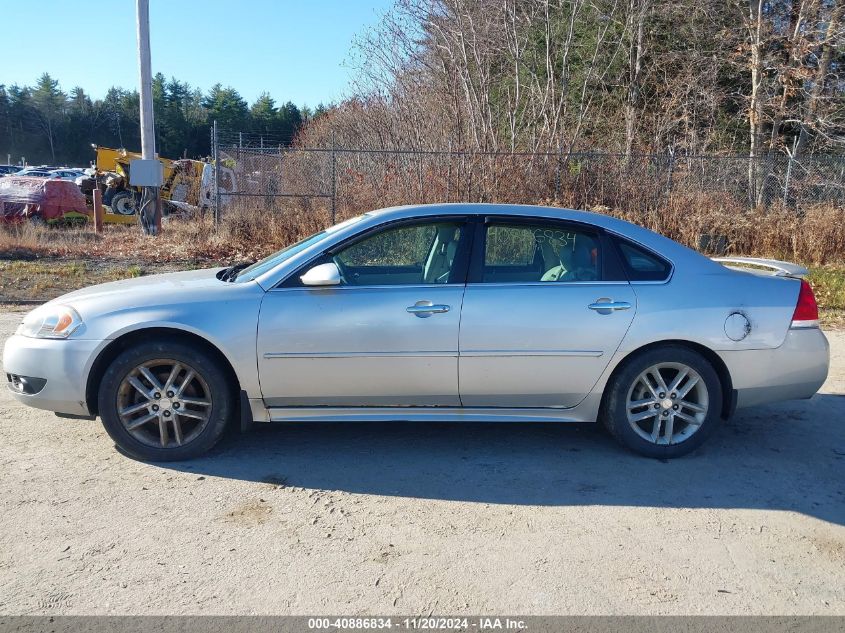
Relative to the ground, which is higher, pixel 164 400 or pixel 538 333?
pixel 538 333

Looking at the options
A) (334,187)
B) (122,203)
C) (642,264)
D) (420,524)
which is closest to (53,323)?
(420,524)

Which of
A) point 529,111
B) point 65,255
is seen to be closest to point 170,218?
point 65,255

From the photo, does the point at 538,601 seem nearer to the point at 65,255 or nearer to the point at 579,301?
the point at 579,301

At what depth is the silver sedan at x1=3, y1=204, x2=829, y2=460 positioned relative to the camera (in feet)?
14.1

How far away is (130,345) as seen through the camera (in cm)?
436

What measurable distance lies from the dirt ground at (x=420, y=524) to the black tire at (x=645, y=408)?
108mm

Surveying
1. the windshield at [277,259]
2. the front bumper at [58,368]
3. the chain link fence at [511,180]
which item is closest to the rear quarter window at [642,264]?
the windshield at [277,259]

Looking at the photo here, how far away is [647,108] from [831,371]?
45.6ft

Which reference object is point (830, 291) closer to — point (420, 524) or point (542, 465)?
point (542, 465)

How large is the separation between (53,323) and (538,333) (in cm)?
294

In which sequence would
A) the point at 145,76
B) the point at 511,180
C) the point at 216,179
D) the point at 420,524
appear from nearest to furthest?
the point at 420,524 → the point at 511,180 → the point at 216,179 → the point at 145,76

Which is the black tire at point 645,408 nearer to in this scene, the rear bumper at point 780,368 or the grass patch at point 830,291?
the rear bumper at point 780,368

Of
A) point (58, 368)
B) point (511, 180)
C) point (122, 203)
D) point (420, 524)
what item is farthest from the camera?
point (122, 203)

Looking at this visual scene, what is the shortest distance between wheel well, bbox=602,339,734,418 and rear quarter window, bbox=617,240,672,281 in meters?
0.42
